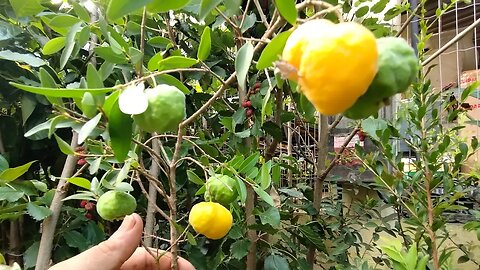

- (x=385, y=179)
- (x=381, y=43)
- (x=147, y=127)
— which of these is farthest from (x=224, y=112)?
(x=381, y=43)

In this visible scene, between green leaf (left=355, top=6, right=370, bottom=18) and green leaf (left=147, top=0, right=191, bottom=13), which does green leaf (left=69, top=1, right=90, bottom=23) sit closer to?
green leaf (left=147, top=0, right=191, bottom=13)

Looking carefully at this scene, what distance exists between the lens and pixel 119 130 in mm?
419

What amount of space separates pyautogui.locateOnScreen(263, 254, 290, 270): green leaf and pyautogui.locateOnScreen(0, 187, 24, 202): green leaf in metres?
0.59

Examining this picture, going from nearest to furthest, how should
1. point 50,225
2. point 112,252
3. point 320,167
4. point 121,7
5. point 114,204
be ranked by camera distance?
point 121,7 → point 114,204 → point 112,252 → point 50,225 → point 320,167

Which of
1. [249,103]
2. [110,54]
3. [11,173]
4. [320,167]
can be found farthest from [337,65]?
[320,167]

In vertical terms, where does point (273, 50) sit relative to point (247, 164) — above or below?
above

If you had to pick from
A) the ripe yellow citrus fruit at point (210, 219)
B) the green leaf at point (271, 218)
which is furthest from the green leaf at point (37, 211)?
the green leaf at point (271, 218)

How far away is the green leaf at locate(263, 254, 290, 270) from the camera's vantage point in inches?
43.8

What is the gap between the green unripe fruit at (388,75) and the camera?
0.29 metres

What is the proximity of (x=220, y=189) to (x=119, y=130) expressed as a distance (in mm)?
298

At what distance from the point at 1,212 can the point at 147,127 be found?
61cm

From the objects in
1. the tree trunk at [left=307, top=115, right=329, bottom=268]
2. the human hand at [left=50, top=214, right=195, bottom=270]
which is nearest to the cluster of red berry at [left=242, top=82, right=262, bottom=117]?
the tree trunk at [left=307, top=115, right=329, bottom=268]

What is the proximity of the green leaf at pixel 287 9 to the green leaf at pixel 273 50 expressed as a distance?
0.05 ft

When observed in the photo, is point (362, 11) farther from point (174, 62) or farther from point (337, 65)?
point (337, 65)
